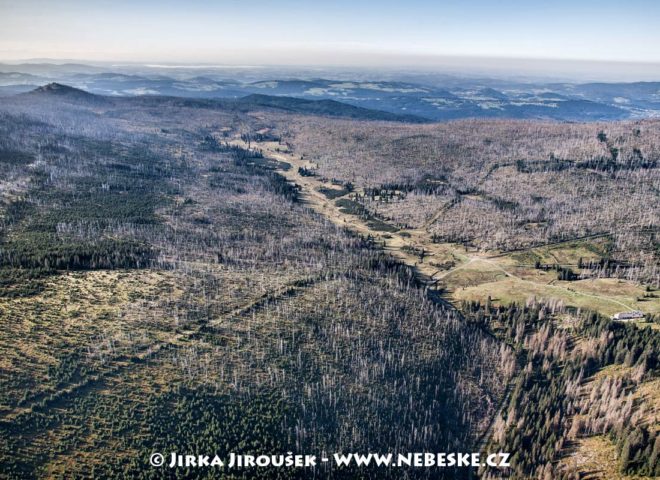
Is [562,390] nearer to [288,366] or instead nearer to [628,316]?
[628,316]

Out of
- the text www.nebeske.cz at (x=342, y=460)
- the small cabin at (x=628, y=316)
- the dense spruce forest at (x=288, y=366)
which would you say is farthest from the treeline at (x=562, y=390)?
the small cabin at (x=628, y=316)

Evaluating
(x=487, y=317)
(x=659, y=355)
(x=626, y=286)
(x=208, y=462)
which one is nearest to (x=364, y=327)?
(x=487, y=317)

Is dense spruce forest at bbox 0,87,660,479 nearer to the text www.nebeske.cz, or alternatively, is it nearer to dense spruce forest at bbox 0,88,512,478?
dense spruce forest at bbox 0,88,512,478

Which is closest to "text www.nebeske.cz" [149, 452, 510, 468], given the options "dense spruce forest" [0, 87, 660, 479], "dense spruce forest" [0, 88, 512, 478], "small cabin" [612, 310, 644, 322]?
"dense spruce forest" [0, 87, 660, 479]

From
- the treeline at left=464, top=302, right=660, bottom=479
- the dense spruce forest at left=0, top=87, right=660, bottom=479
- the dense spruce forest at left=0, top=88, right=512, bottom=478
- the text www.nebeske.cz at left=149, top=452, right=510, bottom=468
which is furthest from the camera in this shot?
the treeline at left=464, top=302, right=660, bottom=479

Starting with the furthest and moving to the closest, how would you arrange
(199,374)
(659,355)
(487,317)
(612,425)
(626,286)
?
(626,286), (487,317), (659,355), (199,374), (612,425)

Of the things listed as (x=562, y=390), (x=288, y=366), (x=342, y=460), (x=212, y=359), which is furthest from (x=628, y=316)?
(x=212, y=359)

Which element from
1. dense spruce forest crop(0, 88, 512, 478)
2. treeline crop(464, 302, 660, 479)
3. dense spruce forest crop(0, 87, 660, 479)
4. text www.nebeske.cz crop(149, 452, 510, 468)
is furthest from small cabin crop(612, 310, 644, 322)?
text www.nebeske.cz crop(149, 452, 510, 468)

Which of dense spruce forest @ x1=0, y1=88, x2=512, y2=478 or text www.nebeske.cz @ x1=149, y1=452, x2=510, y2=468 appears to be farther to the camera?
dense spruce forest @ x1=0, y1=88, x2=512, y2=478

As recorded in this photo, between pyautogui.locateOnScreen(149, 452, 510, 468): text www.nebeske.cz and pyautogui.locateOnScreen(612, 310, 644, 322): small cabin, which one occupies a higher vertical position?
pyautogui.locateOnScreen(612, 310, 644, 322): small cabin

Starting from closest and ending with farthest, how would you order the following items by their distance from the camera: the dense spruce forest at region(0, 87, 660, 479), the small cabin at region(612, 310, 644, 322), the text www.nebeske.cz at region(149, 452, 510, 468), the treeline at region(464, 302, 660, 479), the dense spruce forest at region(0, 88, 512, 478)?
the text www.nebeske.cz at region(149, 452, 510, 468)
the dense spruce forest at region(0, 88, 512, 478)
the dense spruce forest at region(0, 87, 660, 479)
the treeline at region(464, 302, 660, 479)
the small cabin at region(612, 310, 644, 322)

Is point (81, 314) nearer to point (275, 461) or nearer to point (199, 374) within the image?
point (199, 374)
